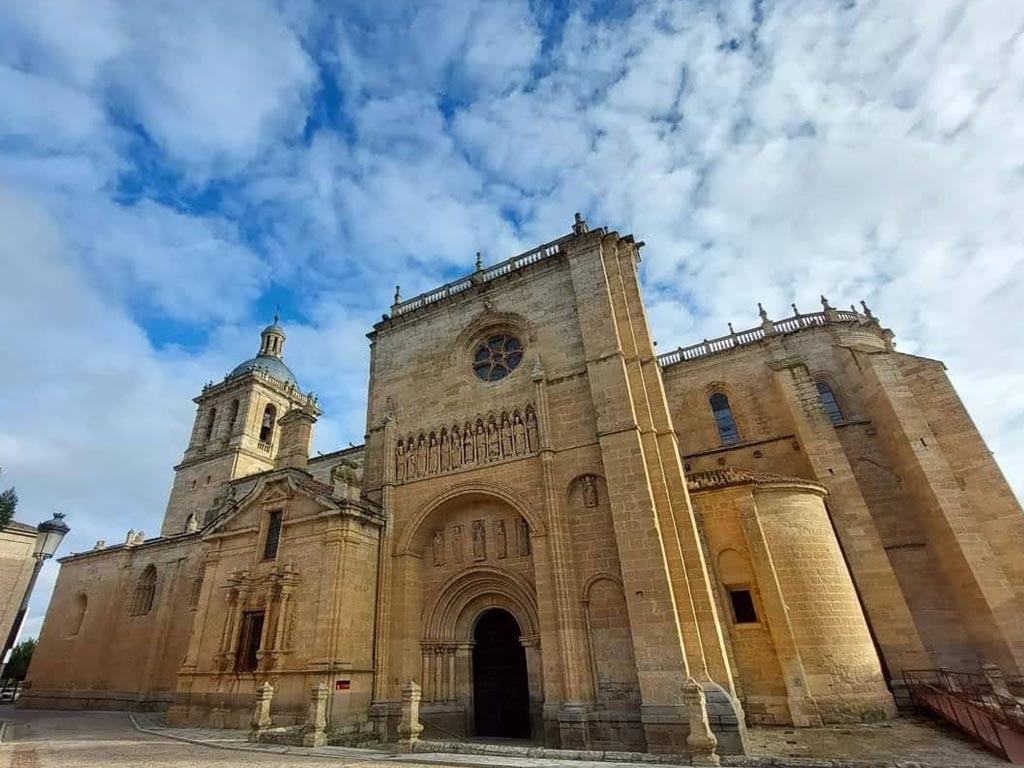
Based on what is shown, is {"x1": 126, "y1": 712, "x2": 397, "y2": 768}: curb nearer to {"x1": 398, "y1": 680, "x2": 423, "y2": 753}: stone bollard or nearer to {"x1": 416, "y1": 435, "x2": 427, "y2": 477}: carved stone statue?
{"x1": 398, "y1": 680, "x2": 423, "y2": 753}: stone bollard

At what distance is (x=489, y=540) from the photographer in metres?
14.5

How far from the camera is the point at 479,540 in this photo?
14742mm

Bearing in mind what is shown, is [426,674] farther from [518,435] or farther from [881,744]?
[881,744]

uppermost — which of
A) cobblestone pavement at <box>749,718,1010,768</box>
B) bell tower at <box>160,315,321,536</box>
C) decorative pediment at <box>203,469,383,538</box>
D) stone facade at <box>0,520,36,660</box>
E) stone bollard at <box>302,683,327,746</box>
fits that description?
bell tower at <box>160,315,321,536</box>

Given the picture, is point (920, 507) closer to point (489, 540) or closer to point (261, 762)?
point (489, 540)

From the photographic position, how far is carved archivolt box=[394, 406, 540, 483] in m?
14.8

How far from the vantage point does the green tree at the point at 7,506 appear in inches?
496

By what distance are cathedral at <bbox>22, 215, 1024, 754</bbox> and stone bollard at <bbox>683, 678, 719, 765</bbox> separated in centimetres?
9

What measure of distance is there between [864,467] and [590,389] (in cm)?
1010

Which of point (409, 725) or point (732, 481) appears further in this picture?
point (732, 481)

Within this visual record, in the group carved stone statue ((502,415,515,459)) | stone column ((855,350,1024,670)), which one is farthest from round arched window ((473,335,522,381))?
stone column ((855,350,1024,670))

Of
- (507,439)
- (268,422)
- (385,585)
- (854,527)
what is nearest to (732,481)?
(854,527)

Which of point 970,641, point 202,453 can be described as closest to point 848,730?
point 970,641

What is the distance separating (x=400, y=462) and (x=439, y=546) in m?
3.02
